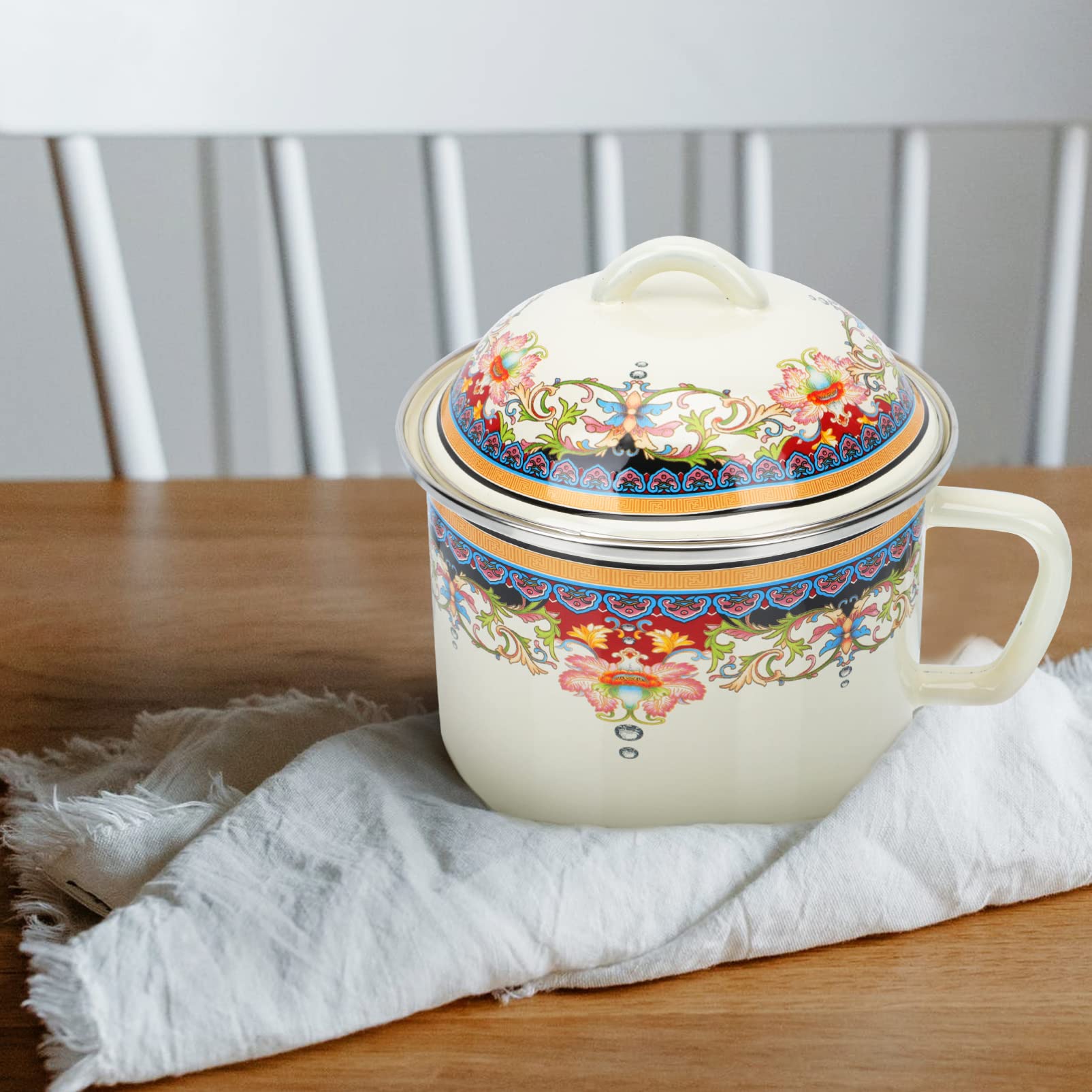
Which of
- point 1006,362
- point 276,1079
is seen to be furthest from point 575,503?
point 1006,362

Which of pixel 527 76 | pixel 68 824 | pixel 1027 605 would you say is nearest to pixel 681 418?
pixel 1027 605

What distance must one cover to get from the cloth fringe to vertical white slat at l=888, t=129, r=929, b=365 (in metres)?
0.57

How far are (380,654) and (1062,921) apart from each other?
14.0 inches

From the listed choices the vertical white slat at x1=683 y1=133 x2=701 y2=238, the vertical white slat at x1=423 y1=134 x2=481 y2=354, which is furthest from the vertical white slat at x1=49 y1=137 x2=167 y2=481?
the vertical white slat at x1=683 y1=133 x2=701 y2=238

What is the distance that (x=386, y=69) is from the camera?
3.13 ft

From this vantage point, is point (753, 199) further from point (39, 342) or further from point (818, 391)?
point (39, 342)

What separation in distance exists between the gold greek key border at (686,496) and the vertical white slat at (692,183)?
1033 mm

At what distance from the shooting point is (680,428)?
458 millimetres

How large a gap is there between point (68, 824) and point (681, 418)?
0.29 m

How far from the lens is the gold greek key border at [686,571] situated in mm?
457

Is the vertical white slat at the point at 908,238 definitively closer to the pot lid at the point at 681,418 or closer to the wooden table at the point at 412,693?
the wooden table at the point at 412,693

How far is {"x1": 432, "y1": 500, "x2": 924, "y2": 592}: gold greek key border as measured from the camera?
46cm

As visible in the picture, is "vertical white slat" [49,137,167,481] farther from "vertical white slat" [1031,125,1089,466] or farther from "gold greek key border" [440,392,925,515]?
"vertical white slat" [1031,125,1089,466]

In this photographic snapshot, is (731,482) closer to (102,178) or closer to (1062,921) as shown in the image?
(1062,921)
